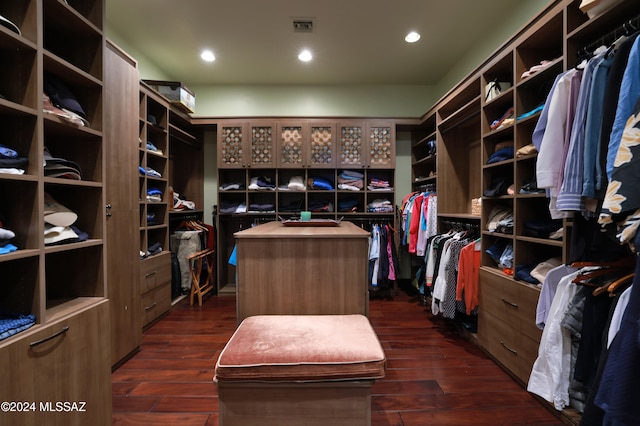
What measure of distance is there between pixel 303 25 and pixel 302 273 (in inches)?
95.2

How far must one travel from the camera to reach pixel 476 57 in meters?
2.96

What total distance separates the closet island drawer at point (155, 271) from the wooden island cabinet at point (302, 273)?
161 cm

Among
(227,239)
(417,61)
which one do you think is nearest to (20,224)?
(227,239)

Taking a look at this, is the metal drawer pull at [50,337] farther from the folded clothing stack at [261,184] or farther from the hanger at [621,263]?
the folded clothing stack at [261,184]

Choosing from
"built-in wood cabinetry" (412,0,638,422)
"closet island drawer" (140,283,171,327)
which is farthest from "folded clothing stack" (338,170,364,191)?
"closet island drawer" (140,283,171,327)

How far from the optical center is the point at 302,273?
1.43 m

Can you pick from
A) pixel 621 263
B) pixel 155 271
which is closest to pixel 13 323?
pixel 155 271

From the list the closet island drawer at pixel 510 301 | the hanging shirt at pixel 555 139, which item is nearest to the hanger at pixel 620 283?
the hanging shirt at pixel 555 139

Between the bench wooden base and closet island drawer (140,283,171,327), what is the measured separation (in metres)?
1.86

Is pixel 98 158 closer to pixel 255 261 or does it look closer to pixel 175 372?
pixel 255 261

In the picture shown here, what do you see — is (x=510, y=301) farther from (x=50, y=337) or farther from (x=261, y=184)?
(x=261, y=184)

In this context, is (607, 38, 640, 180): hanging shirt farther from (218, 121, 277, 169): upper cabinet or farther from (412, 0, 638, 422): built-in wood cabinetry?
(218, 121, 277, 169): upper cabinet

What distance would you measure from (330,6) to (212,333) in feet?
10.3

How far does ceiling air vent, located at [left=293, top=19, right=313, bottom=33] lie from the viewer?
8.54ft
